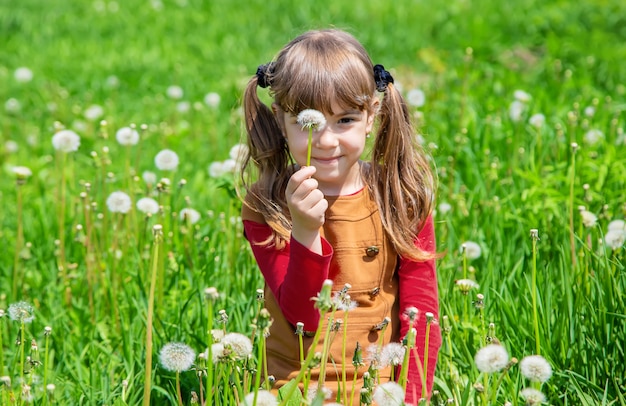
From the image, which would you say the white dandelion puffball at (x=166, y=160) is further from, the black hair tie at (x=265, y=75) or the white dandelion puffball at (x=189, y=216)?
the black hair tie at (x=265, y=75)

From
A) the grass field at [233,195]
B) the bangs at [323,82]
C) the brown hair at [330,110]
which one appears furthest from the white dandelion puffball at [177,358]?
the bangs at [323,82]

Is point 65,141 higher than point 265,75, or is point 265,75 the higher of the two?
point 65,141

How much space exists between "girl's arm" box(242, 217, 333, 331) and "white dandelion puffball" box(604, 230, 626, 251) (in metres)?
0.80

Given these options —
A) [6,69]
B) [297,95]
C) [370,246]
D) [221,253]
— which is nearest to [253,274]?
[221,253]

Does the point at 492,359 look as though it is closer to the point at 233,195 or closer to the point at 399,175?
the point at 399,175

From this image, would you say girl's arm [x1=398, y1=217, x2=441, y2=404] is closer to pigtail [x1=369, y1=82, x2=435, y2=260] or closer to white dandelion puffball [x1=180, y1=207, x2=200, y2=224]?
pigtail [x1=369, y1=82, x2=435, y2=260]

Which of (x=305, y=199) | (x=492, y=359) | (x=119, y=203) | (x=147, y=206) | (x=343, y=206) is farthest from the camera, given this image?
(x=147, y=206)

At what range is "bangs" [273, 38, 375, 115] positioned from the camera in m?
1.96

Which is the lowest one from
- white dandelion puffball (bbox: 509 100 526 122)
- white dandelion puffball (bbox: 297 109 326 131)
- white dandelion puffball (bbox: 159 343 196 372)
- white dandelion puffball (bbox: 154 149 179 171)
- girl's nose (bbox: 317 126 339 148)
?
white dandelion puffball (bbox: 159 343 196 372)

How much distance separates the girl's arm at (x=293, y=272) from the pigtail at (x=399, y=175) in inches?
10.3

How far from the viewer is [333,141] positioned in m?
1.95

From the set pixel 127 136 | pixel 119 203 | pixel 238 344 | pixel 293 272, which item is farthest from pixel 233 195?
pixel 238 344

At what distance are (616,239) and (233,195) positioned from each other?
117 centimetres

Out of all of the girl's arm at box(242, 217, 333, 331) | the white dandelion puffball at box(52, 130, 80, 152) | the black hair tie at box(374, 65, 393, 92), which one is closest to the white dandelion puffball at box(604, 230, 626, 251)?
the black hair tie at box(374, 65, 393, 92)
